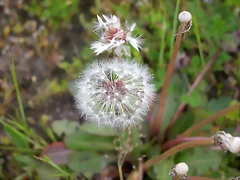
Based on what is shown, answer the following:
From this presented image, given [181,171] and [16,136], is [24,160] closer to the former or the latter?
[16,136]

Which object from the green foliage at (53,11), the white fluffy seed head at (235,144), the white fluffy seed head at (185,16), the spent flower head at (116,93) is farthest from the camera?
the green foliage at (53,11)

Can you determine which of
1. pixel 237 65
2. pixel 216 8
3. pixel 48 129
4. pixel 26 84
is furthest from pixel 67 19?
pixel 237 65

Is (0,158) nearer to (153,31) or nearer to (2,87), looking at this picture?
(2,87)

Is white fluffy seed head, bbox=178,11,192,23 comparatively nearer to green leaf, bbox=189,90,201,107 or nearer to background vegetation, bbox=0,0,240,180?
background vegetation, bbox=0,0,240,180

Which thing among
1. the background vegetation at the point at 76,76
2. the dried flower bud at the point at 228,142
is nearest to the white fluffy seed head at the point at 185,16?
the dried flower bud at the point at 228,142

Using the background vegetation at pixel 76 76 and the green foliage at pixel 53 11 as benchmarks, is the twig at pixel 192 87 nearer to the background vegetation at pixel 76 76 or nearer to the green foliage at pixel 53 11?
the background vegetation at pixel 76 76

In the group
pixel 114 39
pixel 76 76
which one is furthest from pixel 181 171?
pixel 76 76
